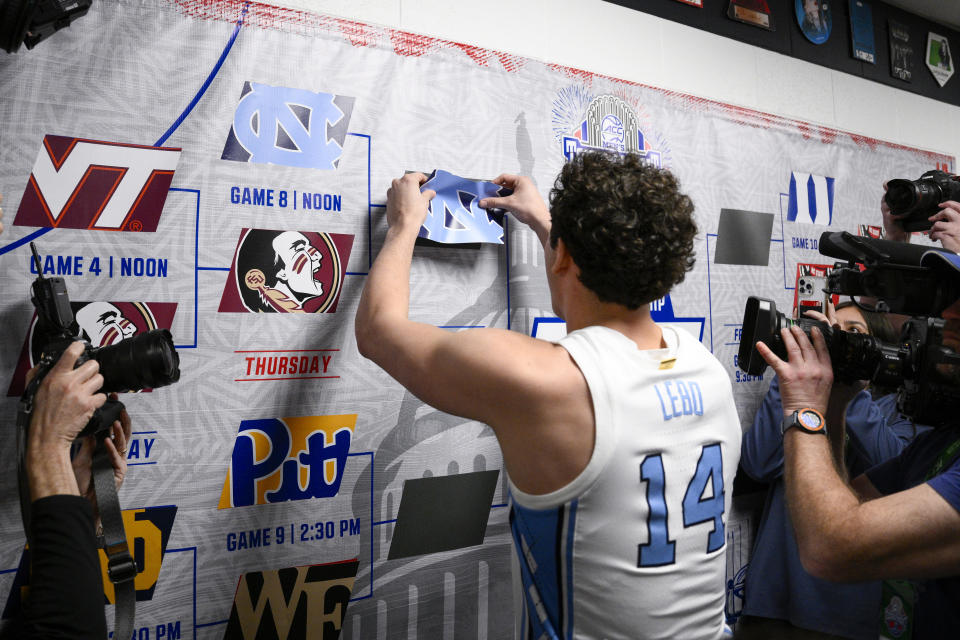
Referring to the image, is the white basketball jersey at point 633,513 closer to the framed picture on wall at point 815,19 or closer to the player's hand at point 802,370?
the player's hand at point 802,370

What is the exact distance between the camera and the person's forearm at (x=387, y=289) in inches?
34.9

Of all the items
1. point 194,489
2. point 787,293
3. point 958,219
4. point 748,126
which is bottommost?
point 194,489

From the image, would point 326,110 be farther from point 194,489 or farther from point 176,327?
point 194,489

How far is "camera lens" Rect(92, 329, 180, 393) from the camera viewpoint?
78cm

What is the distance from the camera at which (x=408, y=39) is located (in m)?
1.16

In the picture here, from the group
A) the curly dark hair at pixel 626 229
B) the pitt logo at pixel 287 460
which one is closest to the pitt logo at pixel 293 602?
the pitt logo at pixel 287 460

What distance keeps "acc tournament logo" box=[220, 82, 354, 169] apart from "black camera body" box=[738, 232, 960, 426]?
819mm

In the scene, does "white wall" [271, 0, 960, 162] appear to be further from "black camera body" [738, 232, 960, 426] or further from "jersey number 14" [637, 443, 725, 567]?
"jersey number 14" [637, 443, 725, 567]

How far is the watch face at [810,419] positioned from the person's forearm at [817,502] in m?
0.01

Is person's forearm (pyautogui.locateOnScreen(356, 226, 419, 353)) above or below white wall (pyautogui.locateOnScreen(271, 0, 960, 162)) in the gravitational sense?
below

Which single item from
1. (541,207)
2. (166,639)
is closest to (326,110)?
(541,207)

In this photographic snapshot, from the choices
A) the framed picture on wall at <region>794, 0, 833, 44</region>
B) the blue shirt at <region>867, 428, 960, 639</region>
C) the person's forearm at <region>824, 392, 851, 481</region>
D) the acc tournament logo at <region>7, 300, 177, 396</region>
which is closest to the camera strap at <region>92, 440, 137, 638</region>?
the acc tournament logo at <region>7, 300, 177, 396</region>

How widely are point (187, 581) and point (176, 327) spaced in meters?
0.42

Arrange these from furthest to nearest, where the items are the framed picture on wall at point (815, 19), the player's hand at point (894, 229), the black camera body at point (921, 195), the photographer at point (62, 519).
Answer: the framed picture on wall at point (815, 19) < the player's hand at point (894, 229) < the black camera body at point (921, 195) < the photographer at point (62, 519)
